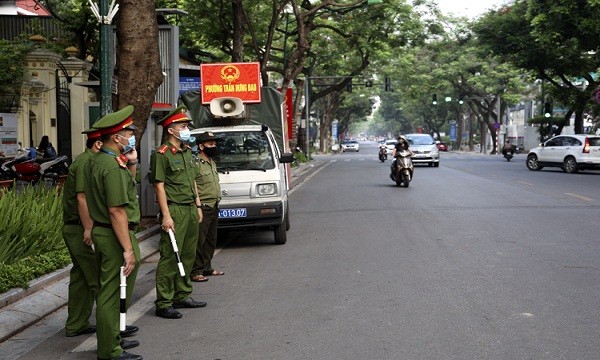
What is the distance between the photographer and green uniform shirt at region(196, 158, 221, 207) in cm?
854

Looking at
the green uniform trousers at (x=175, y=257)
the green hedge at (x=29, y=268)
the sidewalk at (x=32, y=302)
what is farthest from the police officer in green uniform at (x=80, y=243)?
the green hedge at (x=29, y=268)

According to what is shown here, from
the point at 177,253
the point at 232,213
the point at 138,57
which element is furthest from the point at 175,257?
the point at 138,57

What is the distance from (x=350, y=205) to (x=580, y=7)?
1874 cm

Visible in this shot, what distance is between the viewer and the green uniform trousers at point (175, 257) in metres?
7.05

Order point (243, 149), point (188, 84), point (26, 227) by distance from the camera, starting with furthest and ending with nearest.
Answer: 1. point (188, 84)
2. point (243, 149)
3. point (26, 227)

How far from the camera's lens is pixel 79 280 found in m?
6.39

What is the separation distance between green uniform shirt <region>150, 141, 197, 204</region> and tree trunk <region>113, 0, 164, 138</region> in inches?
209

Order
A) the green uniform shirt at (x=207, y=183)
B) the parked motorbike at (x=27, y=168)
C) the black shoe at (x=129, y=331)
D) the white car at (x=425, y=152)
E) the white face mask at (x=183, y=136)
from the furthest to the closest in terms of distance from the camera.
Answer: the white car at (x=425, y=152) < the parked motorbike at (x=27, y=168) < the green uniform shirt at (x=207, y=183) < the white face mask at (x=183, y=136) < the black shoe at (x=129, y=331)

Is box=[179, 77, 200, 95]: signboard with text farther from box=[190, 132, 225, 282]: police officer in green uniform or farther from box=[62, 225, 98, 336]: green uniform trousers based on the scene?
box=[62, 225, 98, 336]: green uniform trousers

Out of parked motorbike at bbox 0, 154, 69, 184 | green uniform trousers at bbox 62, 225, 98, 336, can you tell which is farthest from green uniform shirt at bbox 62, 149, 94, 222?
parked motorbike at bbox 0, 154, 69, 184

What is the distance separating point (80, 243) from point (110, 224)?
0.75 metres

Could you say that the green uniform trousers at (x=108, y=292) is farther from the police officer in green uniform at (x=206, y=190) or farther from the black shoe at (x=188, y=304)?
the police officer in green uniform at (x=206, y=190)

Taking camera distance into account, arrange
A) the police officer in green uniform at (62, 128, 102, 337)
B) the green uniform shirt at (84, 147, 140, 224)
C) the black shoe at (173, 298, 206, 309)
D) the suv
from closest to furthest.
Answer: the green uniform shirt at (84, 147, 140, 224) → the police officer in green uniform at (62, 128, 102, 337) → the black shoe at (173, 298, 206, 309) → the suv

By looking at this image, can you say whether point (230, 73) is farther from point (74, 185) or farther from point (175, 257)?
point (74, 185)
